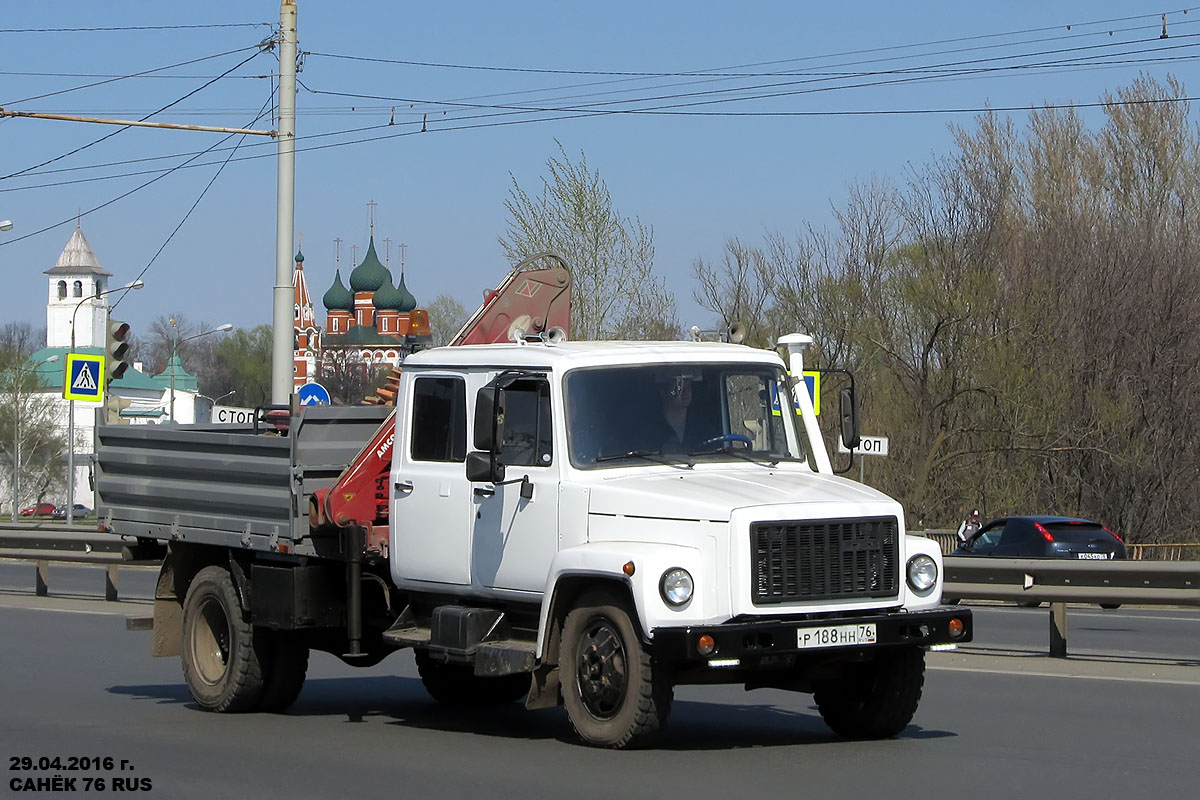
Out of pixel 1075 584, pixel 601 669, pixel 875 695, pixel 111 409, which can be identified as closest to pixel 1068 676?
pixel 1075 584

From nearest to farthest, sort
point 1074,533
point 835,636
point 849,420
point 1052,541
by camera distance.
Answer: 1. point 835,636
2. point 849,420
3. point 1052,541
4. point 1074,533

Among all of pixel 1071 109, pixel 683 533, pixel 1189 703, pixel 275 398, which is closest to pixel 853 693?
pixel 683 533

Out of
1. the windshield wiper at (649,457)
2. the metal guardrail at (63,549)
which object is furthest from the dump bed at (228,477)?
the metal guardrail at (63,549)

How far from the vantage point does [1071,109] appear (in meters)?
47.3

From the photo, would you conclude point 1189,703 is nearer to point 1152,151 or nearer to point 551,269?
point 551,269

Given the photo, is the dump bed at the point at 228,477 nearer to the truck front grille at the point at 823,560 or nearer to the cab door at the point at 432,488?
the cab door at the point at 432,488

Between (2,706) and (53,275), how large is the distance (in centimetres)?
12315

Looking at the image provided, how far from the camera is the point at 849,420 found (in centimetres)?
984

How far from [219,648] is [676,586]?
447 centimetres

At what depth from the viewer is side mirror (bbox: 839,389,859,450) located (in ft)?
32.2

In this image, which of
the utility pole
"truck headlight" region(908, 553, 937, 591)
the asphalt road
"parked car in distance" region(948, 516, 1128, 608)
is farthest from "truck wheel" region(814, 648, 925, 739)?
"parked car in distance" region(948, 516, 1128, 608)

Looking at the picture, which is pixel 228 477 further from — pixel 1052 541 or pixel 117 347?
pixel 1052 541

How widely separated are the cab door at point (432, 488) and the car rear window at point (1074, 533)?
20.0 m

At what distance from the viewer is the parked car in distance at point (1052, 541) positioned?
27.9 meters
